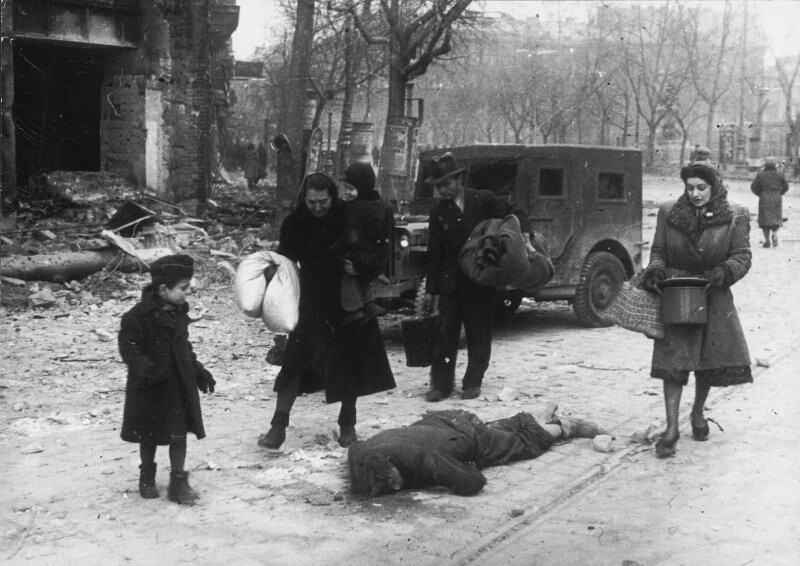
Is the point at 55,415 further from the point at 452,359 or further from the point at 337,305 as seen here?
the point at 452,359

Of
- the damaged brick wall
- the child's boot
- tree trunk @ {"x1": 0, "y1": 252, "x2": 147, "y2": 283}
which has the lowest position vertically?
the child's boot

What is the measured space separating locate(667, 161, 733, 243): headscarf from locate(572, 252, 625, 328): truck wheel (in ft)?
15.6

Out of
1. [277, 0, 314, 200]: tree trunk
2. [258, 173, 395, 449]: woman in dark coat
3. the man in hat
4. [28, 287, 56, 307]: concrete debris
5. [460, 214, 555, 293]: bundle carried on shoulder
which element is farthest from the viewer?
[277, 0, 314, 200]: tree trunk

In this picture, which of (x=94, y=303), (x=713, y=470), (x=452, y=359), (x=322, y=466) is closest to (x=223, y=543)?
(x=322, y=466)

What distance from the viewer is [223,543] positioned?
4500mm

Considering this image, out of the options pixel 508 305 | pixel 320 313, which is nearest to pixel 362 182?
pixel 320 313

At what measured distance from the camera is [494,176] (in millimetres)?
10188

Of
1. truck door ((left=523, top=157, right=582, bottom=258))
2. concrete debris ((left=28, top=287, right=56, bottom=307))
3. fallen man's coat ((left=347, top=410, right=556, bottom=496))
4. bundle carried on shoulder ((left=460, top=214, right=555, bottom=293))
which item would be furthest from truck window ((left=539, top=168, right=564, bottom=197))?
concrete debris ((left=28, top=287, right=56, bottom=307))

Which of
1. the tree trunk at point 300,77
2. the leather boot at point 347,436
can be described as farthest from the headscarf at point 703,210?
the tree trunk at point 300,77

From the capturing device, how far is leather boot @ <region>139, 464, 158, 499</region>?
5.12 meters

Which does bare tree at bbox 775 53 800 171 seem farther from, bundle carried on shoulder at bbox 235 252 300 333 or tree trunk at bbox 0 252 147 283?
bundle carried on shoulder at bbox 235 252 300 333

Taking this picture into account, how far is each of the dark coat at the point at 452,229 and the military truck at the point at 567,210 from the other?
1.61 meters

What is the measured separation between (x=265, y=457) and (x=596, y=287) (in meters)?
5.96

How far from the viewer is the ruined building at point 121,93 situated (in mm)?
17641
